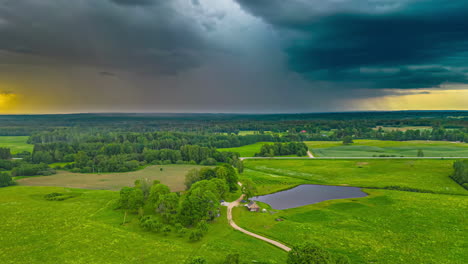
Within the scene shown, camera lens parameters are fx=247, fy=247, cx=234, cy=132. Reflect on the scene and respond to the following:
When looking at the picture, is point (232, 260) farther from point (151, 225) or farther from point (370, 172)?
point (370, 172)

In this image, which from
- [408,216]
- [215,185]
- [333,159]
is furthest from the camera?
[333,159]

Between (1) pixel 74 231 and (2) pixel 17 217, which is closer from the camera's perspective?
(1) pixel 74 231

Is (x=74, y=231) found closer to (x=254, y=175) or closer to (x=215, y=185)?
(x=215, y=185)

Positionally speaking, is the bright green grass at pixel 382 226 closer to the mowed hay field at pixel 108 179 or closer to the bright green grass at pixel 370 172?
the bright green grass at pixel 370 172

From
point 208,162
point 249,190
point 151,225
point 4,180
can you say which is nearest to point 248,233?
point 151,225

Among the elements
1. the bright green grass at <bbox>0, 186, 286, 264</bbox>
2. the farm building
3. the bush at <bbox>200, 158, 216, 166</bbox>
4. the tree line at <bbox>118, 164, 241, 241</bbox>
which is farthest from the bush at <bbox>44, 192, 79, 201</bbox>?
the bush at <bbox>200, 158, 216, 166</bbox>

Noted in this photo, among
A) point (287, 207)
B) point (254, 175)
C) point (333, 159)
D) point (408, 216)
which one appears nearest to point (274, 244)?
point (287, 207)
